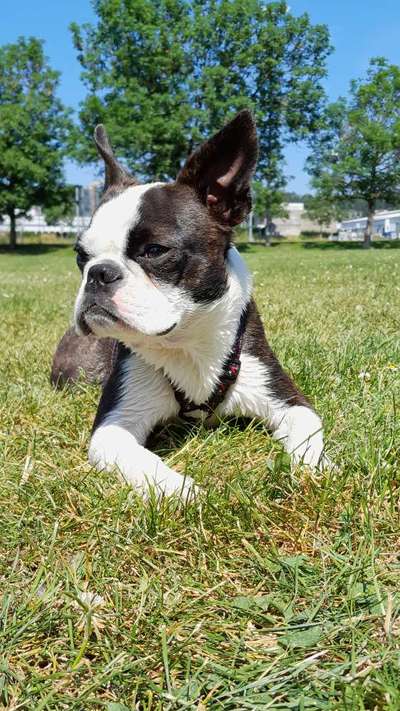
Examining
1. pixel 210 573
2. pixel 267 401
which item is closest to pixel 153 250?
pixel 267 401

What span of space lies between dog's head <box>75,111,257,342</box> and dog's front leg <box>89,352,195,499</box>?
350 millimetres

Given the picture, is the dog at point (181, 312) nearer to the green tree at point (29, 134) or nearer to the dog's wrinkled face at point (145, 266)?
the dog's wrinkled face at point (145, 266)

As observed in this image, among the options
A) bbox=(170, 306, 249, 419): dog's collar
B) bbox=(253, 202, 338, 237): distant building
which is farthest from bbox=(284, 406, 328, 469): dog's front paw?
bbox=(253, 202, 338, 237): distant building

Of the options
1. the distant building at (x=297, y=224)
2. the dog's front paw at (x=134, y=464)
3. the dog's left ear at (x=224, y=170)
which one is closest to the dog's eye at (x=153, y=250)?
the dog's left ear at (x=224, y=170)

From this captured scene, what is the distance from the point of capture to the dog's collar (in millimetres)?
3320

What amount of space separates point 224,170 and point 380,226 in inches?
4661

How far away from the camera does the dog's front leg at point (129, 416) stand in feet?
9.59

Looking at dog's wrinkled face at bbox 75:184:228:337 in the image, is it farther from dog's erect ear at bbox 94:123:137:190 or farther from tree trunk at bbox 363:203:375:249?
tree trunk at bbox 363:203:375:249

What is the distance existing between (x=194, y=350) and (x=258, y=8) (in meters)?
45.7

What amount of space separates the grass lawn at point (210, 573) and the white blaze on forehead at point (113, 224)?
1.03 meters

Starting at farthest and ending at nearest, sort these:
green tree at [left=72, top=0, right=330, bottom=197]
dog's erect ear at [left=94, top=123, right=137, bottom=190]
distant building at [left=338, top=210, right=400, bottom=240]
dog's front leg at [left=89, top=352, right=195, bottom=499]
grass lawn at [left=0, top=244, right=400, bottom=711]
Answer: distant building at [left=338, top=210, right=400, bottom=240]
green tree at [left=72, top=0, right=330, bottom=197]
dog's erect ear at [left=94, top=123, right=137, bottom=190]
dog's front leg at [left=89, top=352, right=195, bottom=499]
grass lawn at [left=0, top=244, right=400, bottom=711]

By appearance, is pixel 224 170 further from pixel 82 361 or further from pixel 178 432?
pixel 82 361

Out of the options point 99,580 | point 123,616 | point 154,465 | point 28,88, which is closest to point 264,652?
point 123,616

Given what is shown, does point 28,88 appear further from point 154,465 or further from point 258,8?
point 154,465
